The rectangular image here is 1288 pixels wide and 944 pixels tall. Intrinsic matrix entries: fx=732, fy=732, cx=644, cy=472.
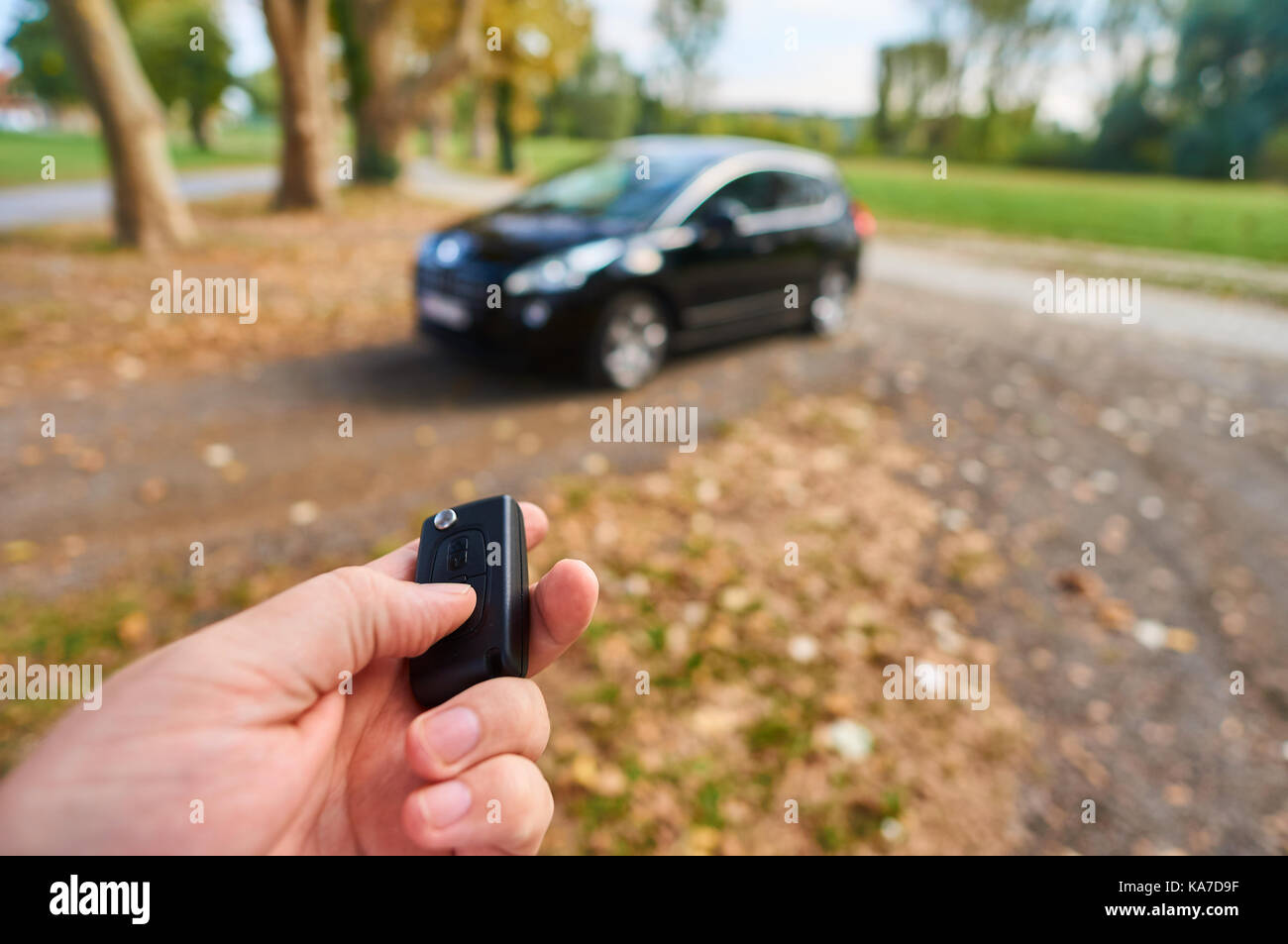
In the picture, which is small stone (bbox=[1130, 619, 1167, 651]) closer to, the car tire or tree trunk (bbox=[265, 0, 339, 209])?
the car tire

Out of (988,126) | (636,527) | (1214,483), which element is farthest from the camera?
(988,126)

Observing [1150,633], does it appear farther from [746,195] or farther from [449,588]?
[746,195]

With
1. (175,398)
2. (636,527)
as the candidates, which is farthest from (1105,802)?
(175,398)

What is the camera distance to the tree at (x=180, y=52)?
43.7 meters

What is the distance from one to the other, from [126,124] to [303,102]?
5037 mm

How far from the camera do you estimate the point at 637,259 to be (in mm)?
5527

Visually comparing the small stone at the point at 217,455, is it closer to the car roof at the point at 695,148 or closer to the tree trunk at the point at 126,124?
the car roof at the point at 695,148

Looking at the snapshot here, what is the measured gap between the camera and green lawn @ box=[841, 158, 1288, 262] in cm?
1648

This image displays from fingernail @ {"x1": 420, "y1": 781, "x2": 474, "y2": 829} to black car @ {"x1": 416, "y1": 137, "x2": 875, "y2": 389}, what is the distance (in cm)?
443

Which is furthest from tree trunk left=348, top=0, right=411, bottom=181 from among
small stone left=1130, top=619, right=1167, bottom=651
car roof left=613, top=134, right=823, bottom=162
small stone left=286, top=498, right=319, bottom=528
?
small stone left=1130, top=619, right=1167, bottom=651
